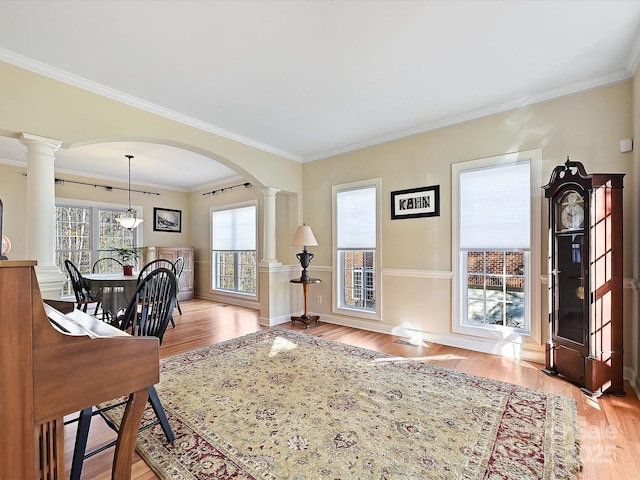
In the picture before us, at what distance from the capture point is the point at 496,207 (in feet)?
11.0

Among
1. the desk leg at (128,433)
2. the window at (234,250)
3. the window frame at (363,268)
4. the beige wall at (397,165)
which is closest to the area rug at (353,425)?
the desk leg at (128,433)

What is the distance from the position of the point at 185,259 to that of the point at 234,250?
1315 millimetres

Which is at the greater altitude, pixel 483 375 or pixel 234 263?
pixel 234 263

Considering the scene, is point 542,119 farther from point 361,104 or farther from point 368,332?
point 368,332

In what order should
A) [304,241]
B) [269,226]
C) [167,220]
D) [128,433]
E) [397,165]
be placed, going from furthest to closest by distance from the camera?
[167,220] < [269,226] < [304,241] < [397,165] < [128,433]

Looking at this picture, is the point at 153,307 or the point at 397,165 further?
the point at 397,165

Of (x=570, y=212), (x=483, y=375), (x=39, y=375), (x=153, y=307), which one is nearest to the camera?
(x=39, y=375)

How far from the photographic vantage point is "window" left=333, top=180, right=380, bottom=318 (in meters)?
4.42

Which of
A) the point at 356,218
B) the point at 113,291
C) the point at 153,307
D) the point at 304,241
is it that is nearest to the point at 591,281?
the point at 356,218

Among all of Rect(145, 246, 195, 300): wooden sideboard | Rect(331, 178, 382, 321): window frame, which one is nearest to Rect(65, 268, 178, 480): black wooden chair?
Rect(331, 178, 382, 321): window frame

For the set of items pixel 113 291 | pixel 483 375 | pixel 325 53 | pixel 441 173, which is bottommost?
pixel 483 375

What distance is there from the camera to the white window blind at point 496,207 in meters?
3.19

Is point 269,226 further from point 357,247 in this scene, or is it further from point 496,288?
point 496,288

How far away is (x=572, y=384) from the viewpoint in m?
2.58
